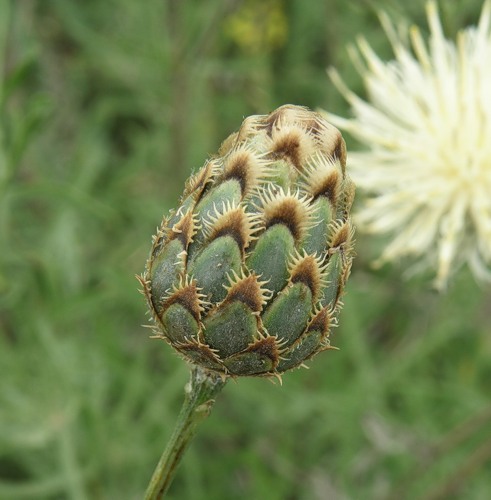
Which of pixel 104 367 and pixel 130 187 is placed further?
pixel 130 187

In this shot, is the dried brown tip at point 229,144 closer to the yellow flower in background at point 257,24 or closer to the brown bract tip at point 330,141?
the brown bract tip at point 330,141

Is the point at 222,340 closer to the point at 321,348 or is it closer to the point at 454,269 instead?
the point at 321,348

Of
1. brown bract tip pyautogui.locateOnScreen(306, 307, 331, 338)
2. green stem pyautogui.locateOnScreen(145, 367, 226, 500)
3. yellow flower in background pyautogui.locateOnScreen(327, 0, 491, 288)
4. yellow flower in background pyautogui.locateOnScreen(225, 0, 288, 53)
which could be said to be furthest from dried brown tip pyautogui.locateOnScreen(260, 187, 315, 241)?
yellow flower in background pyautogui.locateOnScreen(225, 0, 288, 53)

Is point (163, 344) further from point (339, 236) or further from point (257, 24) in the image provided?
point (339, 236)

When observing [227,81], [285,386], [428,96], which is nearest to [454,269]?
[428,96]

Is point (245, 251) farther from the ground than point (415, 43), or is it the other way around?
point (415, 43)
